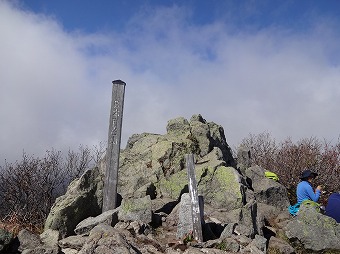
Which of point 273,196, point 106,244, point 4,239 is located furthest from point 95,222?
point 273,196

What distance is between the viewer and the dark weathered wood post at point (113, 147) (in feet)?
32.5

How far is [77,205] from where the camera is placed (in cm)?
951

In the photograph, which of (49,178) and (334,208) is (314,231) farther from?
(49,178)

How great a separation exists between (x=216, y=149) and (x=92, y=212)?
572 cm

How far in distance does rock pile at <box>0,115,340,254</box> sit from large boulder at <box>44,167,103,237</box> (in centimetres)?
2

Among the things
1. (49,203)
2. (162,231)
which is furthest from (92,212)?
(49,203)

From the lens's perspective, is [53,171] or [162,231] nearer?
[162,231]

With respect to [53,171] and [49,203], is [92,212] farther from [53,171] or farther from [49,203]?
[53,171]

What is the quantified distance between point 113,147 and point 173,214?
257 cm

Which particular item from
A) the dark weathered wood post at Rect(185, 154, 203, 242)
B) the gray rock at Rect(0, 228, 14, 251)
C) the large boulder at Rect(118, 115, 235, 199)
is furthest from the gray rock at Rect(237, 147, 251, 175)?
the gray rock at Rect(0, 228, 14, 251)

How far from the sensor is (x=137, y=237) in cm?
801

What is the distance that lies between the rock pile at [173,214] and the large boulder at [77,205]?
2cm

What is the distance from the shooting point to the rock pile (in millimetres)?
7758

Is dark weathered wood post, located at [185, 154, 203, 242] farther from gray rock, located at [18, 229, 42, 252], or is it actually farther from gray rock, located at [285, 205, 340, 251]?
gray rock, located at [18, 229, 42, 252]
